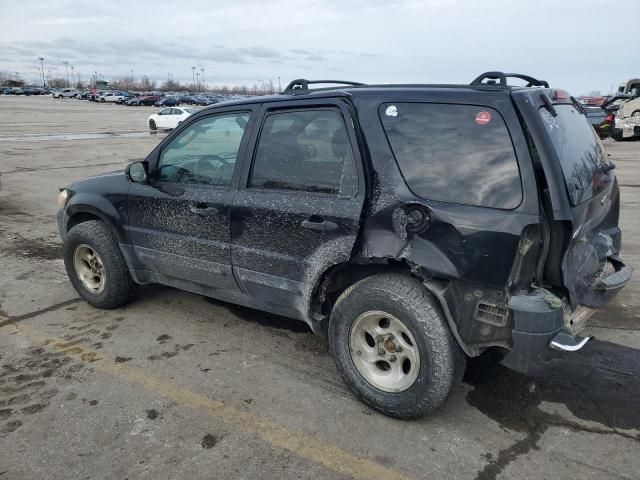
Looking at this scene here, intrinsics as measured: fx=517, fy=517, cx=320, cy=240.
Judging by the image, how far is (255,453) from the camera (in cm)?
270

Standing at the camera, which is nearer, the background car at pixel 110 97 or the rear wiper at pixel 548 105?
the rear wiper at pixel 548 105

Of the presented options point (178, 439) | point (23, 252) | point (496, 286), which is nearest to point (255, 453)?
point (178, 439)

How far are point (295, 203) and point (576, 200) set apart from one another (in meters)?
1.57

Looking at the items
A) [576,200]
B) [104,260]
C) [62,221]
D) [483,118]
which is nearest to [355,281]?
[483,118]

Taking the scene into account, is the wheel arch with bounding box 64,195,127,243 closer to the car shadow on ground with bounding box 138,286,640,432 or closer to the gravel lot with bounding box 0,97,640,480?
the gravel lot with bounding box 0,97,640,480

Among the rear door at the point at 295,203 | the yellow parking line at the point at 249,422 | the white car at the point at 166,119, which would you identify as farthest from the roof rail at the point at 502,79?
the white car at the point at 166,119

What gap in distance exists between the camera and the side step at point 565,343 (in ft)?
8.43

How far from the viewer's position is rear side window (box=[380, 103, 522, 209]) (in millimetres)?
2600

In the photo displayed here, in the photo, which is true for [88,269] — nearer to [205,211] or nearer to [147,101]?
[205,211]

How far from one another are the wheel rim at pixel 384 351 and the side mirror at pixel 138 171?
2.08 m

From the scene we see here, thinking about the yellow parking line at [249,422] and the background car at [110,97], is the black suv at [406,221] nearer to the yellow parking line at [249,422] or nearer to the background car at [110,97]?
the yellow parking line at [249,422]

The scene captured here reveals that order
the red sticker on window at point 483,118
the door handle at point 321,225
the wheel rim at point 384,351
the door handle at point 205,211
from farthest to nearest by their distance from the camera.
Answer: the door handle at point 205,211, the door handle at point 321,225, the wheel rim at point 384,351, the red sticker on window at point 483,118

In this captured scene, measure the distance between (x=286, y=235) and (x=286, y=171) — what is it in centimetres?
42

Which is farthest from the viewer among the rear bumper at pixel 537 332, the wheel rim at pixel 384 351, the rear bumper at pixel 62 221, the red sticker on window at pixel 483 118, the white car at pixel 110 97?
the white car at pixel 110 97
